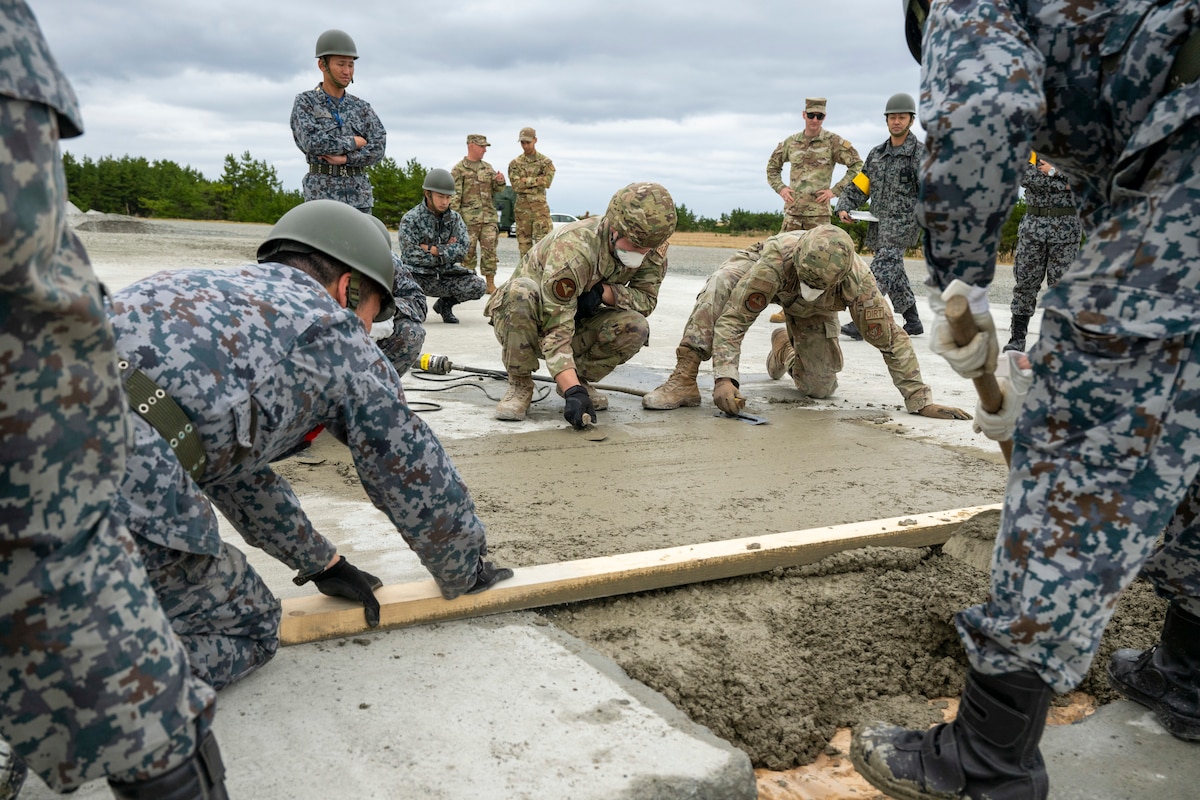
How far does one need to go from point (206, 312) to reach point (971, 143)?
1.41 m

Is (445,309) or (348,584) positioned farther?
(445,309)

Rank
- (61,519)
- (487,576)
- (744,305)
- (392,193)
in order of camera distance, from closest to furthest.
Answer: (61,519) < (487,576) < (744,305) < (392,193)

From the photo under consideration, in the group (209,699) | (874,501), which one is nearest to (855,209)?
(874,501)

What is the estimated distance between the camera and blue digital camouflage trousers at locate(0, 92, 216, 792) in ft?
3.38

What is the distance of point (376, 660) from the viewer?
2.16m

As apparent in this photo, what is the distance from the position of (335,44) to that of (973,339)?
21.5ft

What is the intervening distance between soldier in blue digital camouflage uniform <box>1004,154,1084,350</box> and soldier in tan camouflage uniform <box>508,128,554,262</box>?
7.25 meters

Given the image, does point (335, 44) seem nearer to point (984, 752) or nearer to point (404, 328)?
point (404, 328)

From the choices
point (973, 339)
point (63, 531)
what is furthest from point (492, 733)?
point (973, 339)

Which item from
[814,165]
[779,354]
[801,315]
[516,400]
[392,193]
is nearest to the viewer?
[516,400]

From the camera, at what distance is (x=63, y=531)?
1.13 m

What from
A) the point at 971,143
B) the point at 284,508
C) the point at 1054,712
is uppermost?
the point at 971,143

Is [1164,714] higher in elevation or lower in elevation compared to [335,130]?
lower

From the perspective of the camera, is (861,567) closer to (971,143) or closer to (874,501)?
(874,501)
